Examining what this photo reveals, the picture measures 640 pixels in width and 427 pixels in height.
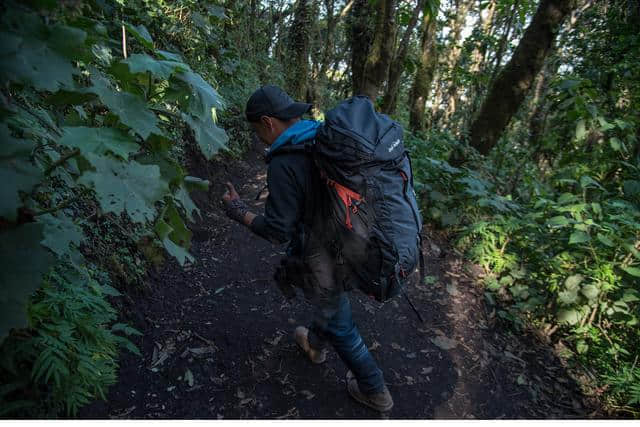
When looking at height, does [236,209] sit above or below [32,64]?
below

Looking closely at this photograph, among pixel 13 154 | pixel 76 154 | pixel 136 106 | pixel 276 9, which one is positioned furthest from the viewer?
pixel 276 9

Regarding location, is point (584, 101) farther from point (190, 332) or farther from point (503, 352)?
point (190, 332)

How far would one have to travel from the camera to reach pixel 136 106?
1.31 metres

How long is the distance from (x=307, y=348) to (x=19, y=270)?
7.24ft

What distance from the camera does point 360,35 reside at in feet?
34.9

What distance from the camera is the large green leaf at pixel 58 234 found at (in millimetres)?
1562

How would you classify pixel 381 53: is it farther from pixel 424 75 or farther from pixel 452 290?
pixel 452 290

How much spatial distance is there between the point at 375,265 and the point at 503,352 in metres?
2.38

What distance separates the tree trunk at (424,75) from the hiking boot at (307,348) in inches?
307

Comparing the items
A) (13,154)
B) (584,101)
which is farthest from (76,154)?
(584,101)

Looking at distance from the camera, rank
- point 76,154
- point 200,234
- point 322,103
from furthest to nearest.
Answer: point 322,103
point 200,234
point 76,154

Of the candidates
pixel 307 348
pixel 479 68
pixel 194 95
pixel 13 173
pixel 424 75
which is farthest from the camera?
pixel 479 68

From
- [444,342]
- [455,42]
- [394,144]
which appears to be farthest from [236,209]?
[455,42]

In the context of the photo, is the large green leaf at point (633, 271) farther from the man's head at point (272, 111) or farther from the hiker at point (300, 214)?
the man's head at point (272, 111)
